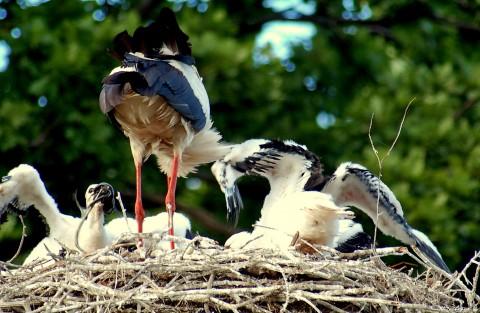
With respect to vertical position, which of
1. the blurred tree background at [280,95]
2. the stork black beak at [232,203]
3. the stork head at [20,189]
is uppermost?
the stork head at [20,189]

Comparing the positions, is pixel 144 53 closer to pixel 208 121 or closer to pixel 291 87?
pixel 208 121

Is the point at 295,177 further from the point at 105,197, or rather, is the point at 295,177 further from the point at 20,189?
the point at 20,189

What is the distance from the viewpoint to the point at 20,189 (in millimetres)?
9633

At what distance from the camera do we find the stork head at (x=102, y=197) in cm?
929

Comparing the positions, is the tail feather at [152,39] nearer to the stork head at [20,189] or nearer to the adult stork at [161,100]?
the adult stork at [161,100]

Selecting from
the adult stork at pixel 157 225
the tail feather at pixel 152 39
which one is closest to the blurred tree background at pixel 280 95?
the adult stork at pixel 157 225

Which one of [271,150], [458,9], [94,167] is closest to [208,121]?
[271,150]

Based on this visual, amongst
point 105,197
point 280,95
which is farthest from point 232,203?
point 280,95

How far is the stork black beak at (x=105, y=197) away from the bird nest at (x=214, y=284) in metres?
1.04

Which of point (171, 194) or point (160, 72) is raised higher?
point (160, 72)

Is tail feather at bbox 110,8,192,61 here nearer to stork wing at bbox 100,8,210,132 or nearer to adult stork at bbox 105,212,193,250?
stork wing at bbox 100,8,210,132

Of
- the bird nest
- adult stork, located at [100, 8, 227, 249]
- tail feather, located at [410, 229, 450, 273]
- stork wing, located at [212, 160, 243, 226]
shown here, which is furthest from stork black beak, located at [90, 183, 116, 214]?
tail feather, located at [410, 229, 450, 273]

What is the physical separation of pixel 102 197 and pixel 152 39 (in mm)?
1090

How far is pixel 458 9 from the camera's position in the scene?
17.5m
